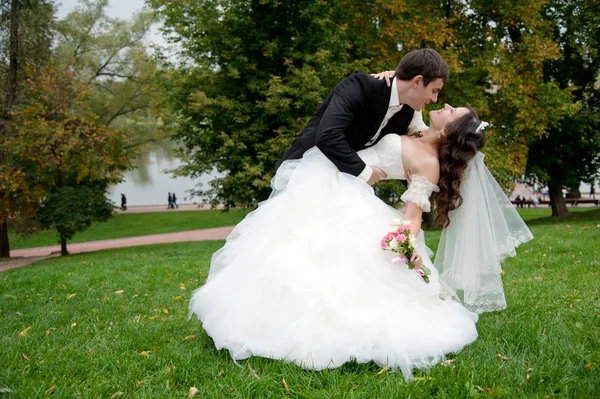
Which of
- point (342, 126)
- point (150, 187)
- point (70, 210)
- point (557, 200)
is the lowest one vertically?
point (557, 200)

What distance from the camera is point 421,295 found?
12.8 ft

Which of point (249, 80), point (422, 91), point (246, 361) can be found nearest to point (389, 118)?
point (422, 91)

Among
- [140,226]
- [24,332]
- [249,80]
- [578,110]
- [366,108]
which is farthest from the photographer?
[140,226]

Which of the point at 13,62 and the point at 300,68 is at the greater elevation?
the point at 13,62

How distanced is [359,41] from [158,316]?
1539 cm

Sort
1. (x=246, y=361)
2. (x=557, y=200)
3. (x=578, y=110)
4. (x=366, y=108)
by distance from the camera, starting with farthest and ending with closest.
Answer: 1. (x=557, y=200)
2. (x=578, y=110)
3. (x=366, y=108)
4. (x=246, y=361)

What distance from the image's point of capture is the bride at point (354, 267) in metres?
3.49

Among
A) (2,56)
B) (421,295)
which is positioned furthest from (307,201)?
(2,56)

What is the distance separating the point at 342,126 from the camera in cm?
391

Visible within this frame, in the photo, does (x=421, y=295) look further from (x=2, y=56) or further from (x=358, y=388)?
(x=2, y=56)

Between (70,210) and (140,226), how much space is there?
1567cm

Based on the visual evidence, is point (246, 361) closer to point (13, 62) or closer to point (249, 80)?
point (249, 80)

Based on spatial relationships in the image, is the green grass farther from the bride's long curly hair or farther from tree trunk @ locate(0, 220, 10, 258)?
the bride's long curly hair

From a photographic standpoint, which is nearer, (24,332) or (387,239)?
(387,239)
